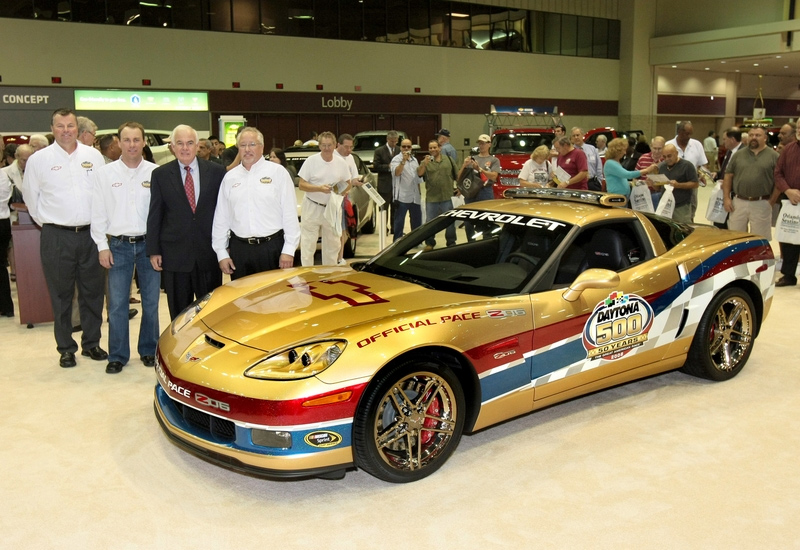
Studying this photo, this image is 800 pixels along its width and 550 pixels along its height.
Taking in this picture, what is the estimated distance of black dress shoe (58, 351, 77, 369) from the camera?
586cm

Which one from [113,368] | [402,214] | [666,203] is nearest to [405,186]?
[402,214]

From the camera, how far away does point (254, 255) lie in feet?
18.2

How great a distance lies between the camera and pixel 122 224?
556 centimetres

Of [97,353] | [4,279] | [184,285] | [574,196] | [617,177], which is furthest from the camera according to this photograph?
[617,177]

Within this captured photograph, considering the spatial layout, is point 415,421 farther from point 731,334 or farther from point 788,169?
point 788,169

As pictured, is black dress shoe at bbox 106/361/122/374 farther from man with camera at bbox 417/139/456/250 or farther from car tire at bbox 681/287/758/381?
man with camera at bbox 417/139/456/250

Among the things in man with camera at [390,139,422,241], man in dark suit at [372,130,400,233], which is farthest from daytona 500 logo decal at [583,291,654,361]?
man in dark suit at [372,130,400,233]

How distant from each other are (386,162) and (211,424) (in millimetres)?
8265

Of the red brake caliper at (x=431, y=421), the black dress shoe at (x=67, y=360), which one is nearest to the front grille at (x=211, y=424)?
the red brake caliper at (x=431, y=421)

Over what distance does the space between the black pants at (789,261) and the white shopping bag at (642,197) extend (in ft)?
4.96

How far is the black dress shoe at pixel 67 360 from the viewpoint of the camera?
5863mm

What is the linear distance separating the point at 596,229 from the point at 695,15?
3160cm

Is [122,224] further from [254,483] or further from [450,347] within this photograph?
[450,347]

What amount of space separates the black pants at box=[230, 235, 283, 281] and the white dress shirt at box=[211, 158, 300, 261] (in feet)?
0.24
